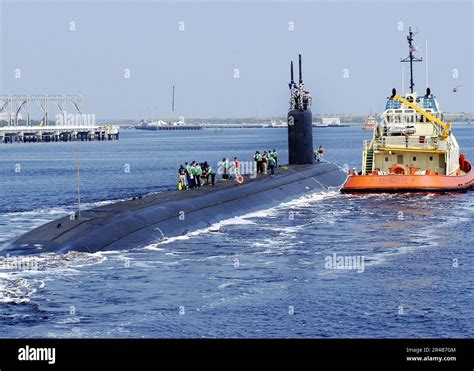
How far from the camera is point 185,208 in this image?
35.3 meters

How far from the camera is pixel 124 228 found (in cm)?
2980

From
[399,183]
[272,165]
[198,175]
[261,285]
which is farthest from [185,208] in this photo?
[399,183]

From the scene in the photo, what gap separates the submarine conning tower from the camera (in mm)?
54906

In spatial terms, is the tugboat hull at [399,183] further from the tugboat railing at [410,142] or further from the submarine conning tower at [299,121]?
the submarine conning tower at [299,121]

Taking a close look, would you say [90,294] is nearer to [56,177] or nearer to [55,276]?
[55,276]

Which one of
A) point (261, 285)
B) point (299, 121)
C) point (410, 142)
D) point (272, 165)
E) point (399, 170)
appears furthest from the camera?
point (299, 121)

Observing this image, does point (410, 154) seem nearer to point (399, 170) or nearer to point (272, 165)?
point (399, 170)

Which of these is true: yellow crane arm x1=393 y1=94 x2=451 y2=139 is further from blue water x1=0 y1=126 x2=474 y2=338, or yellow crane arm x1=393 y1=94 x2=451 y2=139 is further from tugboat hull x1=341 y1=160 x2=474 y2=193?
blue water x1=0 y1=126 x2=474 y2=338

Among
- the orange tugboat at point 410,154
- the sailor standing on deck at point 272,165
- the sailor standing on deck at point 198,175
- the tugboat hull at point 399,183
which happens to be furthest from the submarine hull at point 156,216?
the orange tugboat at point 410,154

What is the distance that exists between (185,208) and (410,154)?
22421 mm

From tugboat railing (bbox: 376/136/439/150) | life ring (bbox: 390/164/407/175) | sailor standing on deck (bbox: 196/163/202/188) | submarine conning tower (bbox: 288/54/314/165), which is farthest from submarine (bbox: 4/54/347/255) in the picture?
tugboat railing (bbox: 376/136/439/150)

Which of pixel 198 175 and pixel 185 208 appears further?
pixel 198 175

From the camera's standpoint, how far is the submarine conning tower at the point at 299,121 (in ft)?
180
